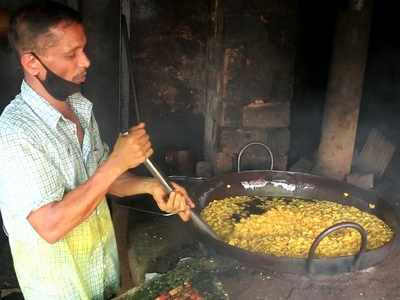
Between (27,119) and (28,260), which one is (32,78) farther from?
(28,260)

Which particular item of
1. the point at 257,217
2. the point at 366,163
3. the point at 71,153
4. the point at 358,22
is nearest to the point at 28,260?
the point at 71,153

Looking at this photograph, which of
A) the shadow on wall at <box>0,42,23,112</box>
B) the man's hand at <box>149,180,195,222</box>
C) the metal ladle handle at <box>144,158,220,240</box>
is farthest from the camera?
the shadow on wall at <box>0,42,23,112</box>

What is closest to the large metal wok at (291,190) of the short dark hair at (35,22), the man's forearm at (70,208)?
the man's forearm at (70,208)

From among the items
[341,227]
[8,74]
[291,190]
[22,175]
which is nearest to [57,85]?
[22,175]

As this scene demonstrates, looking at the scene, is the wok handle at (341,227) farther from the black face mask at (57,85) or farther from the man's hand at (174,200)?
the black face mask at (57,85)

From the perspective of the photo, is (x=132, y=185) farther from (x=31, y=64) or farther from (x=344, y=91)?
(x=344, y=91)

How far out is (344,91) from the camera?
12.3 ft

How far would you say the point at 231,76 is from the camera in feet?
12.2

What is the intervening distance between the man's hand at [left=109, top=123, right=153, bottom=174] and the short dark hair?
58 centimetres

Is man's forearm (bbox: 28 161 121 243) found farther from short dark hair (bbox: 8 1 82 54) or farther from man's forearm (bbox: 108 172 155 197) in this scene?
short dark hair (bbox: 8 1 82 54)

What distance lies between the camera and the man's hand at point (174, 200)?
258 centimetres

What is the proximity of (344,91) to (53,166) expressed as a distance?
2.40 metres

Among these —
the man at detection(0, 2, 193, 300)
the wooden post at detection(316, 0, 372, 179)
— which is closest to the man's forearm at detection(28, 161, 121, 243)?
the man at detection(0, 2, 193, 300)

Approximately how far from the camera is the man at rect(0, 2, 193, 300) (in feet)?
7.06
